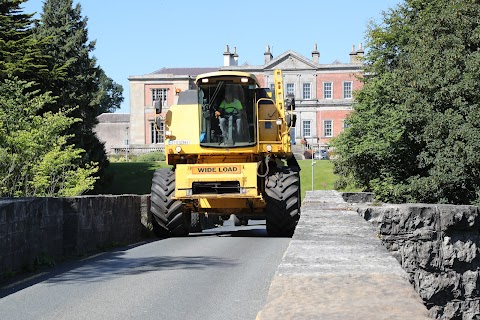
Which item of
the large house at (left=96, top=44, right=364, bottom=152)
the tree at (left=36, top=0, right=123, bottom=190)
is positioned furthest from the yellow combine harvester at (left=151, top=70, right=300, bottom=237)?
the large house at (left=96, top=44, right=364, bottom=152)

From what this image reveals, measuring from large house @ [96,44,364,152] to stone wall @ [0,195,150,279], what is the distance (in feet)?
259

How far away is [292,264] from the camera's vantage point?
504 cm

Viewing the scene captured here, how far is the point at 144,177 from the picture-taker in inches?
2822

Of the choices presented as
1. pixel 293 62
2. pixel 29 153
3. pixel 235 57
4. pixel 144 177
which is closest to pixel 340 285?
pixel 29 153

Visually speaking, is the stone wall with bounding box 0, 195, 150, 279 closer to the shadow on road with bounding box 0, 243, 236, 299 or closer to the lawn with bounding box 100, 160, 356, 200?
the shadow on road with bounding box 0, 243, 236, 299

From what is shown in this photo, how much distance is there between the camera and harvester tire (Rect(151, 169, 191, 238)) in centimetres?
1911

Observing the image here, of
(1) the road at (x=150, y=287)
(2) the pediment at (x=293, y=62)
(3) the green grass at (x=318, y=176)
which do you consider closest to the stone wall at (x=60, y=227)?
(1) the road at (x=150, y=287)

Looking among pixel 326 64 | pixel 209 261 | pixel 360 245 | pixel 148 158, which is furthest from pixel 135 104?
pixel 360 245

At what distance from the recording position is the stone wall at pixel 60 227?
11.3 metres

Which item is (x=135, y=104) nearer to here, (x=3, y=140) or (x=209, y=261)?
(x=3, y=140)

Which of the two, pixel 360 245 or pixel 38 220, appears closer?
pixel 360 245

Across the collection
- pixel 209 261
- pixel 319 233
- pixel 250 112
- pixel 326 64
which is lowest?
pixel 209 261

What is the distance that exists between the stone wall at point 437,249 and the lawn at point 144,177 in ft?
163

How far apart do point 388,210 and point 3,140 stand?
15779 millimetres
